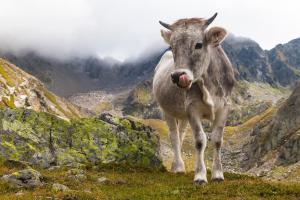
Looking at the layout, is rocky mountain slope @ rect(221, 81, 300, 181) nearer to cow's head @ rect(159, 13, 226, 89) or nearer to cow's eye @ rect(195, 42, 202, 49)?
cow's head @ rect(159, 13, 226, 89)

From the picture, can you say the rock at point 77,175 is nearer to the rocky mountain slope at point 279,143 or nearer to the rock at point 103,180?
the rock at point 103,180

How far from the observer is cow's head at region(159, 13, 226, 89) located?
715 inches

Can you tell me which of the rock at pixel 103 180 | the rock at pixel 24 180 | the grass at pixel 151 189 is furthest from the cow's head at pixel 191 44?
the rock at pixel 24 180

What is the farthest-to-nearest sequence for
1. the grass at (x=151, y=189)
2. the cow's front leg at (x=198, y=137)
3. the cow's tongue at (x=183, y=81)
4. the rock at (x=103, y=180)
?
the rock at (x=103, y=180) < the cow's front leg at (x=198, y=137) < the cow's tongue at (x=183, y=81) < the grass at (x=151, y=189)

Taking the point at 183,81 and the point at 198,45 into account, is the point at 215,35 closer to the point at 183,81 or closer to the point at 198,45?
the point at 198,45

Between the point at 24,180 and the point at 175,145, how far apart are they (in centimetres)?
995

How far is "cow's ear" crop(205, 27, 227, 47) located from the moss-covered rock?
1177 cm

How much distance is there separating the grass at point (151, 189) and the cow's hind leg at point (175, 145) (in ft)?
5.56

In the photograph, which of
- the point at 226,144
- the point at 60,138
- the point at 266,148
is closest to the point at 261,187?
the point at 60,138

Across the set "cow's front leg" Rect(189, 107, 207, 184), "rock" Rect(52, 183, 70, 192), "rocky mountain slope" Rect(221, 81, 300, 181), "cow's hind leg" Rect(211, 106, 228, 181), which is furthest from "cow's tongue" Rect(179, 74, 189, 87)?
"rocky mountain slope" Rect(221, 81, 300, 181)

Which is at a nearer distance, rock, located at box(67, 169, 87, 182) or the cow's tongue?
the cow's tongue

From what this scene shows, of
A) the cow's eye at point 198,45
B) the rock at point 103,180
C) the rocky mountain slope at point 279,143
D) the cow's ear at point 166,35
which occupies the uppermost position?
the rocky mountain slope at point 279,143

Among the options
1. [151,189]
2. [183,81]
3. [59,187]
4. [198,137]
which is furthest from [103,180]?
[183,81]

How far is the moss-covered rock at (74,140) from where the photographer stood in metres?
28.2
